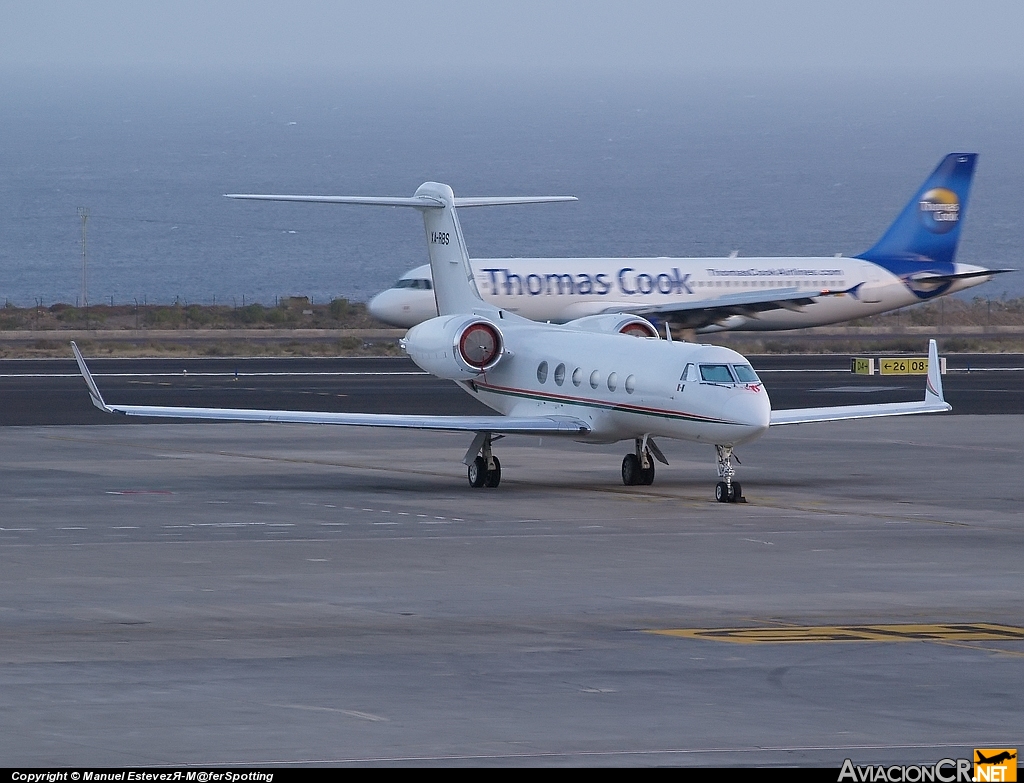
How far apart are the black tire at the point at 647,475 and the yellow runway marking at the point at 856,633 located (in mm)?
12958

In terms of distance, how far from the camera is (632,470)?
1190 inches

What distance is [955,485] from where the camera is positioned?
30.4m

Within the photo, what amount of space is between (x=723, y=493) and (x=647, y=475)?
2736 mm

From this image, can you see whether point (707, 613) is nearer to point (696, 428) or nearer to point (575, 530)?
point (575, 530)

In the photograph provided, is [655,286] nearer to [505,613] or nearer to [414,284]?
[414,284]

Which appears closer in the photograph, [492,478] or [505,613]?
[505,613]

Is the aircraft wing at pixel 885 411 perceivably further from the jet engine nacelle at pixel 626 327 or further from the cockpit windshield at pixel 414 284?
the cockpit windshield at pixel 414 284

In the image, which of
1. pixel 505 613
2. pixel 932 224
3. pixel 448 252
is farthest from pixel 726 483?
pixel 932 224

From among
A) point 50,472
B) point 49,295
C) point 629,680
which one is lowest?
point 629,680

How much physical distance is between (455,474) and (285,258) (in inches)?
6378

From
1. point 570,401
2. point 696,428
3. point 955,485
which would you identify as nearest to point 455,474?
point 570,401

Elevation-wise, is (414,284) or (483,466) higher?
(414,284)

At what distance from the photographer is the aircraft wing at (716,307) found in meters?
58.8

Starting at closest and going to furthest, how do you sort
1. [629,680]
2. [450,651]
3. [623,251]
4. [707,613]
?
[629,680], [450,651], [707,613], [623,251]
